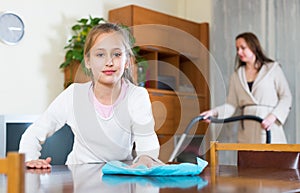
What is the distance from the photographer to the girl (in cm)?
177

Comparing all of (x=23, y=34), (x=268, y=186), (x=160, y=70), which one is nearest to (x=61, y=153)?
(x=160, y=70)

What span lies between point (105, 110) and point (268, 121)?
222 cm

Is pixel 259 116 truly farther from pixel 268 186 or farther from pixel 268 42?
pixel 268 186

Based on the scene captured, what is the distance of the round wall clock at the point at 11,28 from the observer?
136 inches

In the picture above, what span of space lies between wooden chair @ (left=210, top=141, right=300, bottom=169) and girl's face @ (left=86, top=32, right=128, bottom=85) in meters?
0.46

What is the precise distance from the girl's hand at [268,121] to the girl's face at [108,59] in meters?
2.13

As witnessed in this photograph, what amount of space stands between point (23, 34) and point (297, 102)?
2362 mm

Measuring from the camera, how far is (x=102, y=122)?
1.80 meters

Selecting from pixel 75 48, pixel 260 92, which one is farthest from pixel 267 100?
pixel 75 48

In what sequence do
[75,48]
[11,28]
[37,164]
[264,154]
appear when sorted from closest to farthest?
1. [37,164]
2. [264,154]
3. [11,28]
4. [75,48]

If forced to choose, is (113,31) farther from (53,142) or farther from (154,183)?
(53,142)

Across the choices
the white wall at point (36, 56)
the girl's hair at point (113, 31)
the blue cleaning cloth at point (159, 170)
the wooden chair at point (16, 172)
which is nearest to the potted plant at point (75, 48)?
the white wall at point (36, 56)

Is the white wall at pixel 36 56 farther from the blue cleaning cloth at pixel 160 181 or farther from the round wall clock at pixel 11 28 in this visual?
the blue cleaning cloth at pixel 160 181

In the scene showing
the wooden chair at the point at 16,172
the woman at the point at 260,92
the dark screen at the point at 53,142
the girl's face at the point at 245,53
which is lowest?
the dark screen at the point at 53,142
